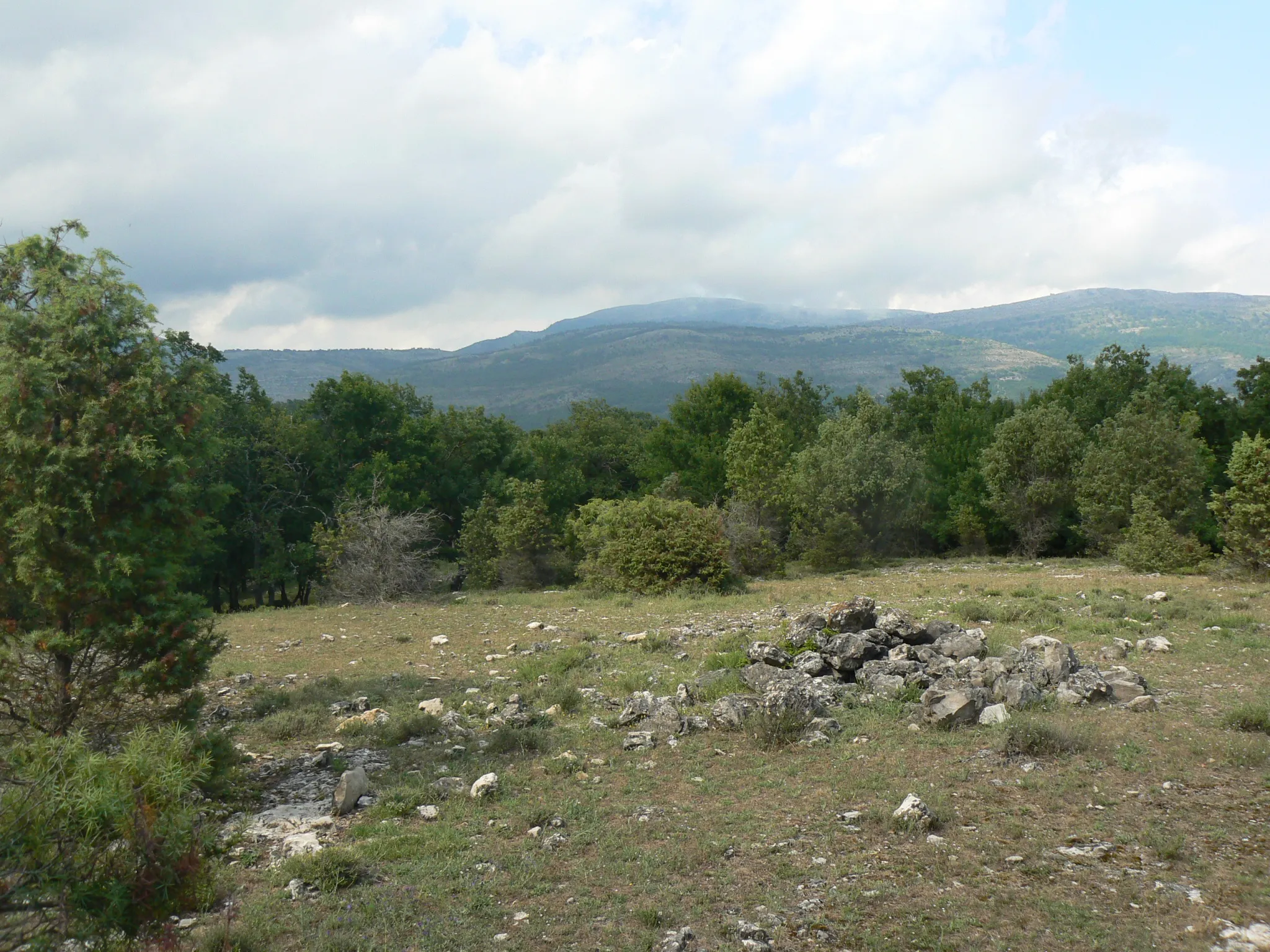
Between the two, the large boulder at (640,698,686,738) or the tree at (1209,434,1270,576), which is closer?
the large boulder at (640,698,686,738)

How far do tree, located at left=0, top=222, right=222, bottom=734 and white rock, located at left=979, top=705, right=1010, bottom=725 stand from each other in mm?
9245

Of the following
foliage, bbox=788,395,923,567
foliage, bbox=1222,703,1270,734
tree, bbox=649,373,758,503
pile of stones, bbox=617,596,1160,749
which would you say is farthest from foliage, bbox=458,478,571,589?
foliage, bbox=1222,703,1270,734

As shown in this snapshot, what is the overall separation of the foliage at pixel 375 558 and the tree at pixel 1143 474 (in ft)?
92.1

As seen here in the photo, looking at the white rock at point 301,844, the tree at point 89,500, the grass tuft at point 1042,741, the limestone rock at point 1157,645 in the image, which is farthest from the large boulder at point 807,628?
the tree at point 89,500

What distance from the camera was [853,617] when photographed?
13.1 metres

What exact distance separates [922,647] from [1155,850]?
6054mm

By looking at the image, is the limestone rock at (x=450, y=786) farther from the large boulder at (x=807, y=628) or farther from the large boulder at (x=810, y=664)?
the large boulder at (x=807, y=628)

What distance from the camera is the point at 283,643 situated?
685 inches

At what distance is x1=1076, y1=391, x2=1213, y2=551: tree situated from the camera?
3008 cm

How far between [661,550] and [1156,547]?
1762 cm

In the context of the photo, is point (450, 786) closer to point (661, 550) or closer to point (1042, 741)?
point (1042, 741)

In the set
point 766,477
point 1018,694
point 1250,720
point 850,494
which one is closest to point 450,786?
point 1018,694

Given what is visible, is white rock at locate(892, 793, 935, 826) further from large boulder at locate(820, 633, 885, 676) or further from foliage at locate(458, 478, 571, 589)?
foliage at locate(458, 478, 571, 589)

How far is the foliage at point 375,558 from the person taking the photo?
25547mm
